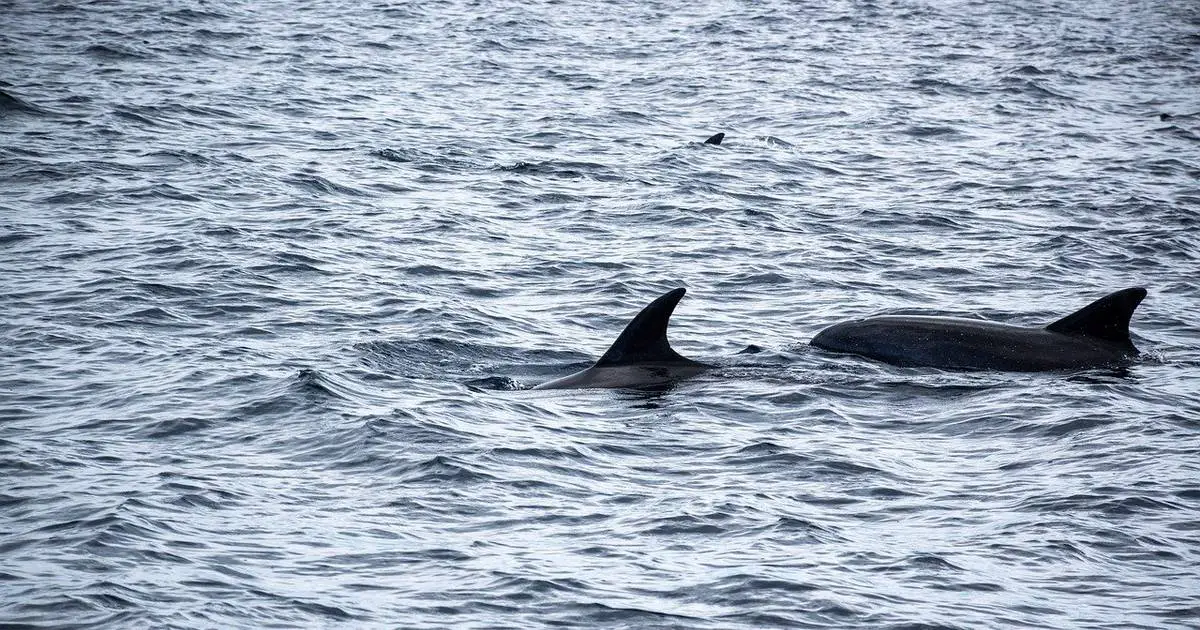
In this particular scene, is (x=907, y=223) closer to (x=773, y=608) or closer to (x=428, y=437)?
(x=428, y=437)

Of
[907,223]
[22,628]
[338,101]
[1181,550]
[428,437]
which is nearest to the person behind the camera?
[22,628]

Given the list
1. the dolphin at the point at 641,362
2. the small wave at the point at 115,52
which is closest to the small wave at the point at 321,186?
Answer: the dolphin at the point at 641,362

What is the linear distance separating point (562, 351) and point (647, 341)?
5.47ft

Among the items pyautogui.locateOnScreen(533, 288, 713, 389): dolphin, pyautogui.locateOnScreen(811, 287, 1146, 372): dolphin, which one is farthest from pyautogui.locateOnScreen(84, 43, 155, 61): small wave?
pyautogui.locateOnScreen(811, 287, 1146, 372): dolphin

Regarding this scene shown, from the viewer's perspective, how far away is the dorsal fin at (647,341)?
13828mm

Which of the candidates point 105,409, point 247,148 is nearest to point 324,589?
point 105,409

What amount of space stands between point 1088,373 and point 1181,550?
171 inches

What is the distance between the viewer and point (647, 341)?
14.0m

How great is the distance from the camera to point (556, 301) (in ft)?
57.6

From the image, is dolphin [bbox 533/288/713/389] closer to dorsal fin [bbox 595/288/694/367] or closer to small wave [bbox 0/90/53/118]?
dorsal fin [bbox 595/288/694/367]

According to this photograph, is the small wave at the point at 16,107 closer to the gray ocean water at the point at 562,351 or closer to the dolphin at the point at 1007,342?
the gray ocean water at the point at 562,351

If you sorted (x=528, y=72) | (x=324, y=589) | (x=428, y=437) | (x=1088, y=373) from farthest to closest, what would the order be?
1. (x=528, y=72)
2. (x=1088, y=373)
3. (x=428, y=437)
4. (x=324, y=589)

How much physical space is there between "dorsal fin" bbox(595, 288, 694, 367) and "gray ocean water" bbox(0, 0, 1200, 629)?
0.51 meters

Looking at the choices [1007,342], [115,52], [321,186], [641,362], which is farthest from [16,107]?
[1007,342]
